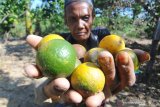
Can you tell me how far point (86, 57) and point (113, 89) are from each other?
35cm

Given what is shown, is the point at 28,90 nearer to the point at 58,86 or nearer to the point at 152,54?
the point at 152,54

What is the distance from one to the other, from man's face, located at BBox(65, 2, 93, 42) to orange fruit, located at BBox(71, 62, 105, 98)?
507mm

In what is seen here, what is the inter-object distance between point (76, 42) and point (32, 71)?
28.3 inches

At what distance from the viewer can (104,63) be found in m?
1.60

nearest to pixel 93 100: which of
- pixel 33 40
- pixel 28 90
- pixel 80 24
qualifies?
pixel 33 40

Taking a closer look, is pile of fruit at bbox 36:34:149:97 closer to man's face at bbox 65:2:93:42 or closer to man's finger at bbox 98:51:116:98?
man's finger at bbox 98:51:116:98

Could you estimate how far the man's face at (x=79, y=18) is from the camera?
209 cm

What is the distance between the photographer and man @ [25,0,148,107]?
5.32 ft

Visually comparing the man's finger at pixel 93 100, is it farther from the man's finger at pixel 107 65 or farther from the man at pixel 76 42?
the man's finger at pixel 107 65

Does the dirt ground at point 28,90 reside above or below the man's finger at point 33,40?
below

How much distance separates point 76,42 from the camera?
2.29 meters

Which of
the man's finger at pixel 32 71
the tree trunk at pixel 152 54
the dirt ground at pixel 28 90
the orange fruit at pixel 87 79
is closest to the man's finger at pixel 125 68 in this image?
the orange fruit at pixel 87 79

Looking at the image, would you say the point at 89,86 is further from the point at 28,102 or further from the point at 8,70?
the point at 8,70

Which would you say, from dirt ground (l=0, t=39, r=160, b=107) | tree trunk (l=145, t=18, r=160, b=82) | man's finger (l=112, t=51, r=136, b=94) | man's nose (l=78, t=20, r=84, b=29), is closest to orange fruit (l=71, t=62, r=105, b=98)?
man's finger (l=112, t=51, r=136, b=94)
